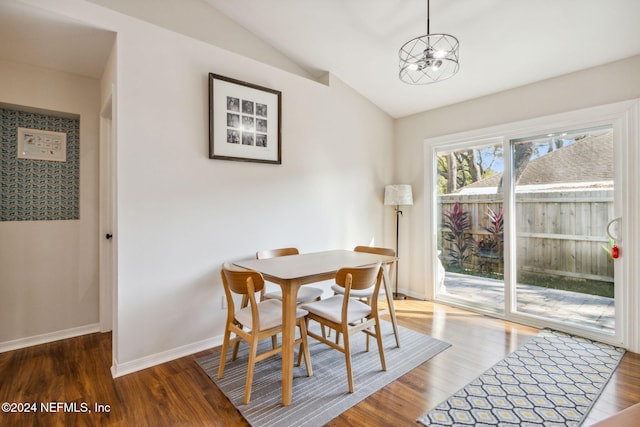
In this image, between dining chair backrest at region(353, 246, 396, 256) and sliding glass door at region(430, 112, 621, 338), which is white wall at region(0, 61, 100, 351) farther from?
sliding glass door at region(430, 112, 621, 338)

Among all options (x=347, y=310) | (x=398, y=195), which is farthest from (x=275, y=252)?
(x=398, y=195)

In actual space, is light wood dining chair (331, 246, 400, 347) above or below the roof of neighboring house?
below

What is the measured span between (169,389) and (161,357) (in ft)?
1.41

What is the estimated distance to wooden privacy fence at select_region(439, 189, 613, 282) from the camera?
2.81 metres

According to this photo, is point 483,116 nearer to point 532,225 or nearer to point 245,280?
point 532,225

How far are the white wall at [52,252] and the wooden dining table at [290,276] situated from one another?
167 centimetres

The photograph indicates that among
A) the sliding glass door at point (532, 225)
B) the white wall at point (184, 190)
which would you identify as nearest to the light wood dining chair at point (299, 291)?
the white wall at point (184, 190)

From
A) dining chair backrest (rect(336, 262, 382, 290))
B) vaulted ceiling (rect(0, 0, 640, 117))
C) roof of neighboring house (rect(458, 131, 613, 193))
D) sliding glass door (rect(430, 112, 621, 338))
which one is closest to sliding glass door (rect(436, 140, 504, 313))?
sliding glass door (rect(430, 112, 621, 338))

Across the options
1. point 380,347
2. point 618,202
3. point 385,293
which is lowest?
point 380,347

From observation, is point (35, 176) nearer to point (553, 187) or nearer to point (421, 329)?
point (421, 329)

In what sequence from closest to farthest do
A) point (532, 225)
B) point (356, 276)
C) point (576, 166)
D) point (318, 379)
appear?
point (356, 276), point (318, 379), point (576, 166), point (532, 225)

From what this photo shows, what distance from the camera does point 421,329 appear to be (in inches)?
119

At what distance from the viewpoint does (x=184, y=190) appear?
2482mm

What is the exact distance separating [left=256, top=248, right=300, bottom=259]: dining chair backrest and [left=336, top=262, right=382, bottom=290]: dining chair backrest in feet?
3.14
